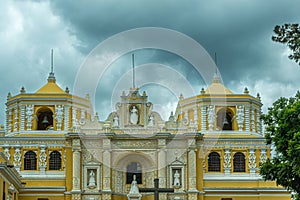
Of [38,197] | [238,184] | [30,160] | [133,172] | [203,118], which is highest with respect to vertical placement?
[203,118]

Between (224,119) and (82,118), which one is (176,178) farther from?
(82,118)

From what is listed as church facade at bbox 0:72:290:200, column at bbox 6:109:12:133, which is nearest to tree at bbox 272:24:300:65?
church facade at bbox 0:72:290:200

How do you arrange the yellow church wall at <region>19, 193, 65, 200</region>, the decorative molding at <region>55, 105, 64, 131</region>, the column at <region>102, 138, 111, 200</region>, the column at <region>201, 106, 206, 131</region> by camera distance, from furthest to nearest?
the column at <region>201, 106, 206, 131</region> < the decorative molding at <region>55, 105, 64, 131</region> < the column at <region>102, 138, 111, 200</region> < the yellow church wall at <region>19, 193, 65, 200</region>

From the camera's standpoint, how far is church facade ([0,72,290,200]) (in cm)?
5209

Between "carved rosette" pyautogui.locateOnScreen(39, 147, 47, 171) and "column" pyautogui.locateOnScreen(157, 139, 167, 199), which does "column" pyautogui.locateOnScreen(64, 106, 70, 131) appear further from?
"column" pyautogui.locateOnScreen(157, 139, 167, 199)

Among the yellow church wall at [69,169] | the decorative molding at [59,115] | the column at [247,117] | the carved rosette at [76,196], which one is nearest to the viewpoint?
the carved rosette at [76,196]

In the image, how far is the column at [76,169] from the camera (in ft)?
169

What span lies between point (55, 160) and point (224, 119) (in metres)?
13.1

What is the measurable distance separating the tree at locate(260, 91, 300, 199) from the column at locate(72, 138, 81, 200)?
1839 cm

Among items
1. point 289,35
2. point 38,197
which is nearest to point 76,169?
point 38,197

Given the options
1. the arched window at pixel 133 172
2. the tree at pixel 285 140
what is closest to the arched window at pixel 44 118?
the arched window at pixel 133 172

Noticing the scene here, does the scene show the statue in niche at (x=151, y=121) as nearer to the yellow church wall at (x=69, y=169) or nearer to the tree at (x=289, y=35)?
the yellow church wall at (x=69, y=169)

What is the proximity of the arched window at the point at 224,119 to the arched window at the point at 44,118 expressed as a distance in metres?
12.7

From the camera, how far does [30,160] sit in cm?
5275
